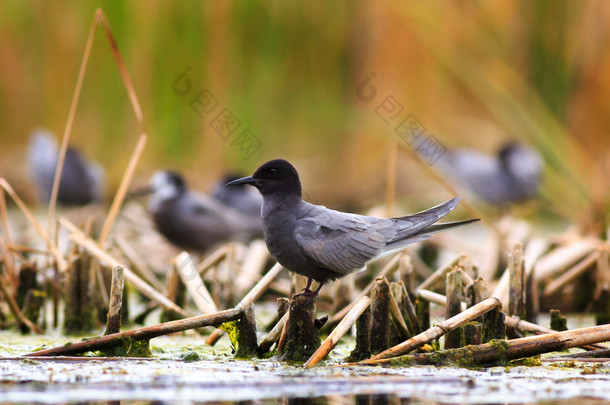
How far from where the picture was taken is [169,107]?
33.0 ft

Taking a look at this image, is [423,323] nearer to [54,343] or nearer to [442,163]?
[54,343]

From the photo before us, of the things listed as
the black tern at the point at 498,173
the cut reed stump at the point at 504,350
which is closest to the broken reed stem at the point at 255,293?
the cut reed stump at the point at 504,350

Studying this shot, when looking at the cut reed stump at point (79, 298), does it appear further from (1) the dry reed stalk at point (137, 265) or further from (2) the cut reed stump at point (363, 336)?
(2) the cut reed stump at point (363, 336)

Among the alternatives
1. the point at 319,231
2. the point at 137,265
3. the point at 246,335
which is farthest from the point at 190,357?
the point at 137,265

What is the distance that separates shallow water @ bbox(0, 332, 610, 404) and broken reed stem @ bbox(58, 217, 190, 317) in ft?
2.94

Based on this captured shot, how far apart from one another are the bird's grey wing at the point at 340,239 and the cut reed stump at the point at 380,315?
17.4 inches

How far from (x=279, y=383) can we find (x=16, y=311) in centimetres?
237

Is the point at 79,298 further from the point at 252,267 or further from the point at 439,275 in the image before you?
the point at 439,275

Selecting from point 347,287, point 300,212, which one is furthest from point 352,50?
point 300,212

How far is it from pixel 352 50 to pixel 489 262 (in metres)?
4.98

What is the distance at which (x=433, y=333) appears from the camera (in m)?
3.94

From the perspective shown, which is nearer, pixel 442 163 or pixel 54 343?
pixel 54 343

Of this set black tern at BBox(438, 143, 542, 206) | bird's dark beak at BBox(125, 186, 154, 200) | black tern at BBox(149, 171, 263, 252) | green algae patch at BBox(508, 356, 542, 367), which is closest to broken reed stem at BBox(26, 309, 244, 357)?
green algae patch at BBox(508, 356, 542, 367)

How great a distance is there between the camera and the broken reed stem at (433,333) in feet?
12.9
